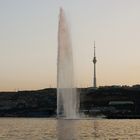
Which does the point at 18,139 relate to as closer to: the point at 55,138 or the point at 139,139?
the point at 55,138

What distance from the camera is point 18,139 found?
65.3 metres

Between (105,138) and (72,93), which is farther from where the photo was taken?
(72,93)

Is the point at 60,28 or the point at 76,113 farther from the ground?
the point at 60,28

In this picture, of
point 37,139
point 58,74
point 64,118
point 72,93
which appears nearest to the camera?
point 37,139

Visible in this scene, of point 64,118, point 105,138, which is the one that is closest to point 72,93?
point 64,118

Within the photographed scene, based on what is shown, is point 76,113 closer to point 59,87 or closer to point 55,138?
point 59,87

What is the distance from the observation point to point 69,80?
107438 millimetres

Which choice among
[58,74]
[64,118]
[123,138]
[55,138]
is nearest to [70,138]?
[55,138]

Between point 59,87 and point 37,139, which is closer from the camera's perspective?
point 37,139

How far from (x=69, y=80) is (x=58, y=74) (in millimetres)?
3622

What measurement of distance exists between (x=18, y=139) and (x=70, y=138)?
5864mm

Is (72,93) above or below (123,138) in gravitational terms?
above

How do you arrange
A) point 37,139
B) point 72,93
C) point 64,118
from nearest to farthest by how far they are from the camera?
point 37,139 → point 72,93 → point 64,118

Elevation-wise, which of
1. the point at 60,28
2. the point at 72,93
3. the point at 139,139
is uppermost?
the point at 60,28
